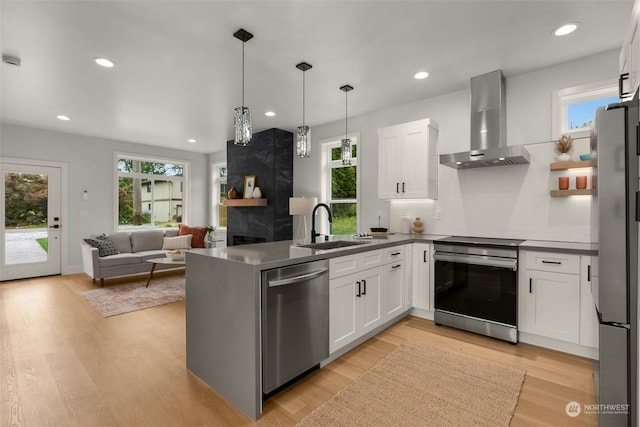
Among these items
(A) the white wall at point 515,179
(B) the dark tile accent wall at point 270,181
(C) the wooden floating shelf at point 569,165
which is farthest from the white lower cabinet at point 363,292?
(B) the dark tile accent wall at point 270,181

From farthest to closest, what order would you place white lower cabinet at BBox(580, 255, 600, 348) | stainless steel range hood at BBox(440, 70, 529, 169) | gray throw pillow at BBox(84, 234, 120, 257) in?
1. gray throw pillow at BBox(84, 234, 120, 257)
2. stainless steel range hood at BBox(440, 70, 529, 169)
3. white lower cabinet at BBox(580, 255, 600, 348)

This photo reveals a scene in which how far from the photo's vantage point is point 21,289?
482cm

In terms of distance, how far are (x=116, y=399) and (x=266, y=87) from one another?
340 cm

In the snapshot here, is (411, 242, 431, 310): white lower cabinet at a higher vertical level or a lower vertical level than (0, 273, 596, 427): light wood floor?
higher

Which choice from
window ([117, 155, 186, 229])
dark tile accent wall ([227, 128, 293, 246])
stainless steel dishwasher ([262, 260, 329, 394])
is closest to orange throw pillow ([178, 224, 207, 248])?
dark tile accent wall ([227, 128, 293, 246])

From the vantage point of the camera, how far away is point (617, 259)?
4.92 feet

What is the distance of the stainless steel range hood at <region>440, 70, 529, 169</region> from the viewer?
10.6 ft

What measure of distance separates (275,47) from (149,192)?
5.84 m

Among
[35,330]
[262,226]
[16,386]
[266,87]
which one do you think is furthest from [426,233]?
[35,330]

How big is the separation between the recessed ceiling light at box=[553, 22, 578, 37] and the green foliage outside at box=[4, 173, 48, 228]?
25.9ft

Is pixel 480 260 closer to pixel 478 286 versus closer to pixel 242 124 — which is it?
pixel 478 286

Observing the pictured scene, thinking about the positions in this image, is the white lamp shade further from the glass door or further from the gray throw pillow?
the glass door

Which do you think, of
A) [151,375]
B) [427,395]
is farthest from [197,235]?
[427,395]

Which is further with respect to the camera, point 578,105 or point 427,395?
point 578,105
